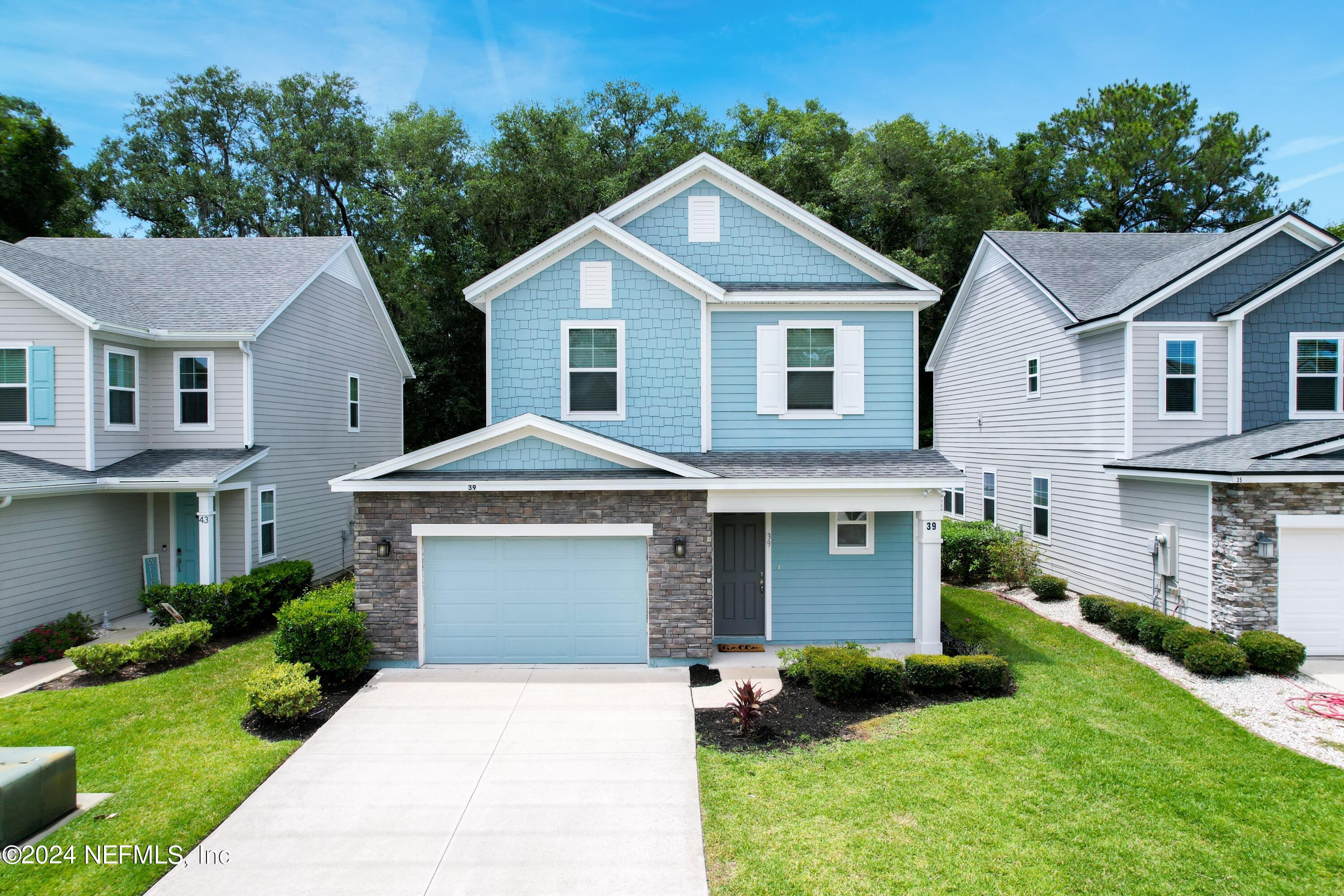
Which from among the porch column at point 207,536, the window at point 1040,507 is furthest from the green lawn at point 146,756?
the window at point 1040,507

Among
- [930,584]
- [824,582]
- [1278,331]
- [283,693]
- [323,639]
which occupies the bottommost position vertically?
[283,693]

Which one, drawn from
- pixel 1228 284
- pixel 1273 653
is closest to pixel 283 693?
pixel 1273 653

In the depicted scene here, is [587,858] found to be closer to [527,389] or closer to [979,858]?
[979,858]

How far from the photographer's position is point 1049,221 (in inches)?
1373

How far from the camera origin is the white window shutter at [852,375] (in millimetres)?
11875

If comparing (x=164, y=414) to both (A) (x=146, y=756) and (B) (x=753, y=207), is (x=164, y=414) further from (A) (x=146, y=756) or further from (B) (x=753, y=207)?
(B) (x=753, y=207)

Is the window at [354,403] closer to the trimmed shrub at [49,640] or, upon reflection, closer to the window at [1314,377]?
the trimmed shrub at [49,640]

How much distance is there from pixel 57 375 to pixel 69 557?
339cm

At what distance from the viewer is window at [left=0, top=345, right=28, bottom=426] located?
480 inches

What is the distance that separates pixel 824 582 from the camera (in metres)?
11.4

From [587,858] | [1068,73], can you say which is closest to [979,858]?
[587,858]

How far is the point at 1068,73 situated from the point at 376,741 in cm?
3878

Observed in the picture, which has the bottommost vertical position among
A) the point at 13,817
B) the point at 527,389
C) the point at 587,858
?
the point at 587,858

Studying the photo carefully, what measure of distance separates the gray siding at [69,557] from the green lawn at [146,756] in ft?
9.05
